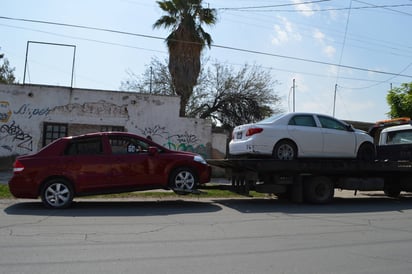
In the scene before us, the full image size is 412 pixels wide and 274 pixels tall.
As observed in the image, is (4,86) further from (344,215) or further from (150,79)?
(344,215)

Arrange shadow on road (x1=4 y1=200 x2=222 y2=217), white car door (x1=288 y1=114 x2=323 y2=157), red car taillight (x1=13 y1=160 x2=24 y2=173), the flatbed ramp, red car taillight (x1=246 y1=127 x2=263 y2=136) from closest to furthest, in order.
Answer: shadow on road (x1=4 y1=200 x2=222 y2=217) → red car taillight (x1=13 y1=160 x2=24 y2=173) → red car taillight (x1=246 y1=127 x2=263 y2=136) → the flatbed ramp → white car door (x1=288 y1=114 x2=323 y2=157)

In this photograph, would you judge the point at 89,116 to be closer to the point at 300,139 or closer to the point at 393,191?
the point at 300,139

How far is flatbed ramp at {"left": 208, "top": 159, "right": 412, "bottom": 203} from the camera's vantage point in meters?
10.9

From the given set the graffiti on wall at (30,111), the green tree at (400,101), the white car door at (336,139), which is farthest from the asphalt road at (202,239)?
the green tree at (400,101)

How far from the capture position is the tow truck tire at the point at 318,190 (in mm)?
11711

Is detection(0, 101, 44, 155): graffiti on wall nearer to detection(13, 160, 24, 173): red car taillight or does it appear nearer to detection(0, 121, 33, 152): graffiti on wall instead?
detection(0, 121, 33, 152): graffiti on wall

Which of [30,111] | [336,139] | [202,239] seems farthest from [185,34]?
[202,239]

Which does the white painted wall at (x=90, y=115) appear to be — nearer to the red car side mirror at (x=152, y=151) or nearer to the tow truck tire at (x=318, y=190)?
the tow truck tire at (x=318, y=190)

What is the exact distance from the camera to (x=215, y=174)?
1992cm

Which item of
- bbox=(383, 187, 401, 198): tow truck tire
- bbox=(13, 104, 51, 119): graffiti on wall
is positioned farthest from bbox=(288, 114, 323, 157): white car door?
bbox=(13, 104, 51, 119): graffiti on wall

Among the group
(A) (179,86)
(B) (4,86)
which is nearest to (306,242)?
(B) (4,86)

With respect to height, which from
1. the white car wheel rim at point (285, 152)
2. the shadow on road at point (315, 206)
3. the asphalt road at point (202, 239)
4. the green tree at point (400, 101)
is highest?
the green tree at point (400, 101)

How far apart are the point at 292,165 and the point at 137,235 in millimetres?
5115

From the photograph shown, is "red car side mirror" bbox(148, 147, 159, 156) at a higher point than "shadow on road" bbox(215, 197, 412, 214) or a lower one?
higher
